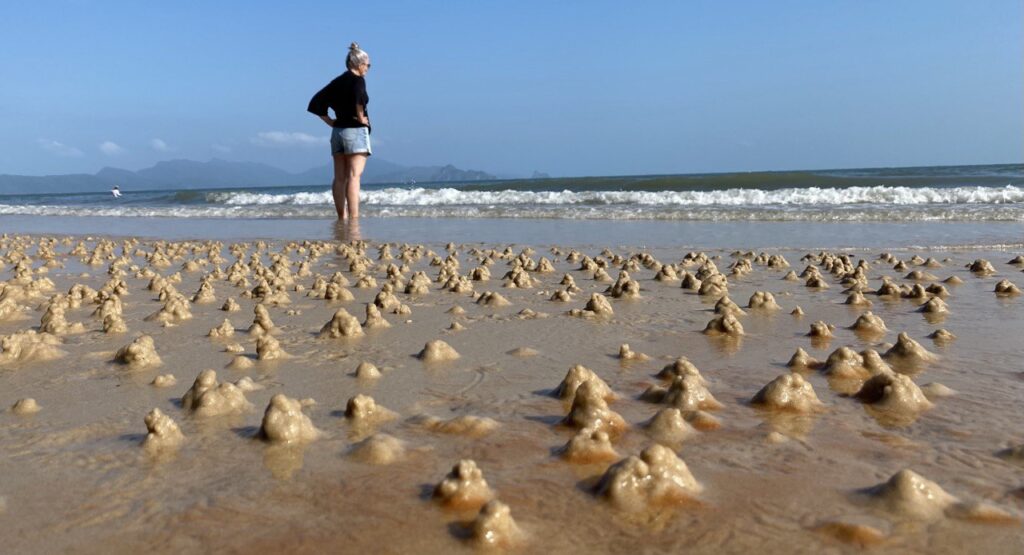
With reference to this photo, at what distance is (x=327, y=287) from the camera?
4785 mm

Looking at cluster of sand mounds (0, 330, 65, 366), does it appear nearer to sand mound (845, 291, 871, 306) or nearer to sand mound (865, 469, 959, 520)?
sand mound (865, 469, 959, 520)

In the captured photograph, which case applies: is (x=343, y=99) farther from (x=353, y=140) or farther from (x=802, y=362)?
(x=802, y=362)

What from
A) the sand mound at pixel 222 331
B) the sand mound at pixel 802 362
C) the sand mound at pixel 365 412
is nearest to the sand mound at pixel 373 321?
the sand mound at pixel 222 331

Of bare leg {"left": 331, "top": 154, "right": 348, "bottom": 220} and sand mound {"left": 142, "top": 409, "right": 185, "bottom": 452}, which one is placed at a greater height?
bare leg {"left": 331, "top": 154, "right": 348, "bottom": 220}

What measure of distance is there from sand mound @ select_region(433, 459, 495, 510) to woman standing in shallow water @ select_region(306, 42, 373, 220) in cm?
847

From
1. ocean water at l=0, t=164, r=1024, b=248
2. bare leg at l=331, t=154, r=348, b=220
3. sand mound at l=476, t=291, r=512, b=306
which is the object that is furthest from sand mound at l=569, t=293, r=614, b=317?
bare leg at l=331, t=154, r=348, b=220

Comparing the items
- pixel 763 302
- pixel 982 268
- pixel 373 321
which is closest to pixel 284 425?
pixel 373 321

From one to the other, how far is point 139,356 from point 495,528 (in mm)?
2081

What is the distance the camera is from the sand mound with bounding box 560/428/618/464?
189cm

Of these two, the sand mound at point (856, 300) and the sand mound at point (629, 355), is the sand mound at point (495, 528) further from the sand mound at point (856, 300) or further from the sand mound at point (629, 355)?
the sand mound at point (856, 300)

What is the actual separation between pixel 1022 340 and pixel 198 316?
3.87 metres

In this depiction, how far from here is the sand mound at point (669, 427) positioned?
2.04m

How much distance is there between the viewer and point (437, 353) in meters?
3.04

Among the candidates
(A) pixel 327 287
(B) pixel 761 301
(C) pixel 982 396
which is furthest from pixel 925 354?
(A) pixel 327 287
